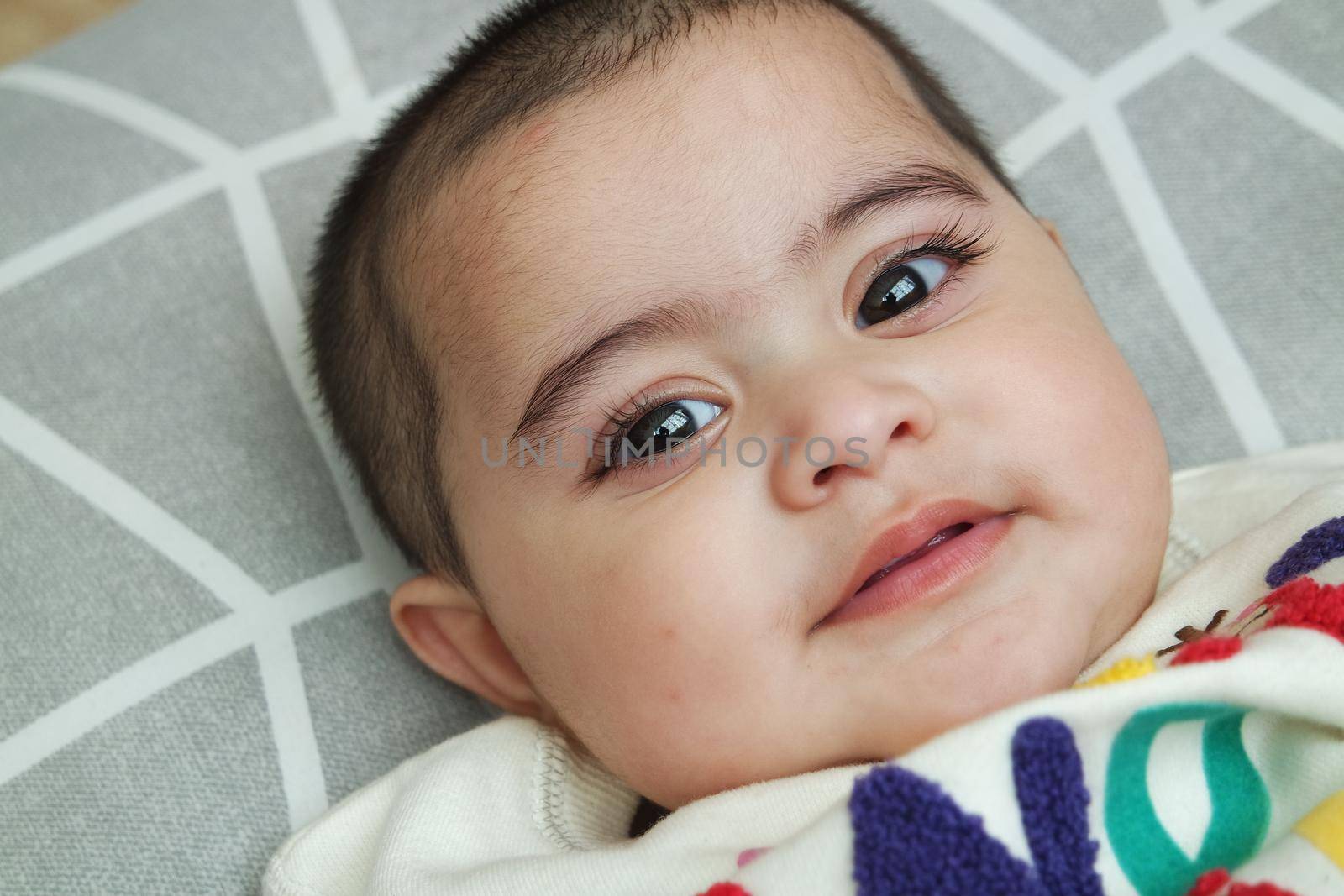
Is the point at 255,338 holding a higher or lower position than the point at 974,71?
lower

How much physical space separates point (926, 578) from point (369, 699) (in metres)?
0.56

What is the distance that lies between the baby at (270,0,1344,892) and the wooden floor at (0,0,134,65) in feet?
5.07

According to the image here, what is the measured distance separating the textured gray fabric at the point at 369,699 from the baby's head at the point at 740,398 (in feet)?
0.48

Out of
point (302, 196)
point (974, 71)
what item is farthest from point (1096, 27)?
point (302, 196)

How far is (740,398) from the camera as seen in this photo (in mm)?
864

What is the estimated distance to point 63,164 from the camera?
1.32m

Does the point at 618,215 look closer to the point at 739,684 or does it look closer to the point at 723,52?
the point at 723,52

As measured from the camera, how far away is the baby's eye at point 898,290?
90cm

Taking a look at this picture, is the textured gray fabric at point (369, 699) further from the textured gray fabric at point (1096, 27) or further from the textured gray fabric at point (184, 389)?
the textured gray fabric at point (1096, 27)

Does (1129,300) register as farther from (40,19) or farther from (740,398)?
(40,19)

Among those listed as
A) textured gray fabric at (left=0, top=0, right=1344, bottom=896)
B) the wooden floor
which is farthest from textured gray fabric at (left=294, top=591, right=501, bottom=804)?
the wooden floor

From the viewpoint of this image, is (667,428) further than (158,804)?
No

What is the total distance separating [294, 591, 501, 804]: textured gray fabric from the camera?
1.08 m

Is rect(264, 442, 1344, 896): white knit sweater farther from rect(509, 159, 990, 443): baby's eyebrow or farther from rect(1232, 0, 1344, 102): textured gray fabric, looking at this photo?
rect(1232, 0, 1344, 102): textured gray fabric
